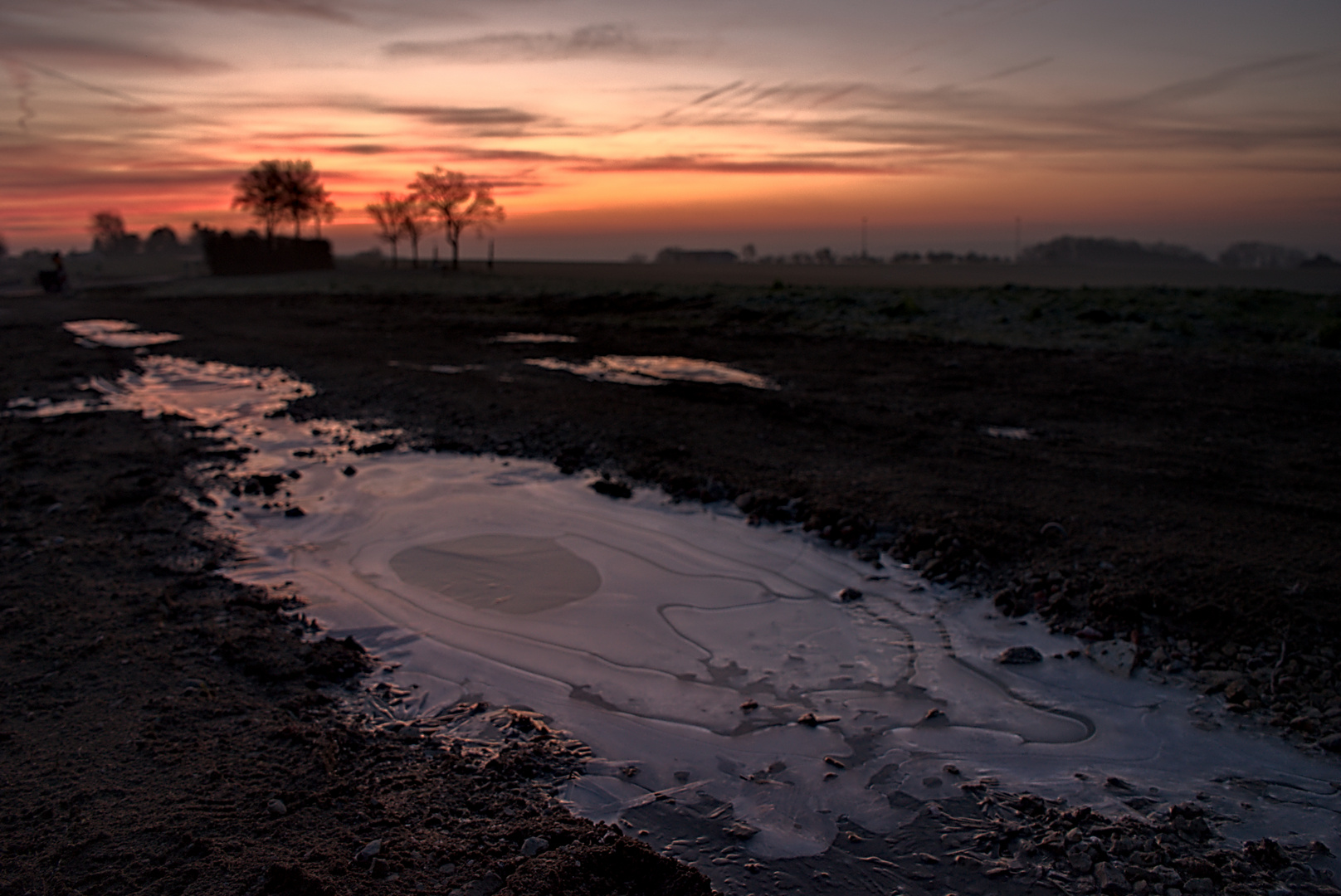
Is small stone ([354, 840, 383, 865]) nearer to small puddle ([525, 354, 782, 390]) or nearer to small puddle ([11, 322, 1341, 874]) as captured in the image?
small puddle ([11, 322, 1341, 874])

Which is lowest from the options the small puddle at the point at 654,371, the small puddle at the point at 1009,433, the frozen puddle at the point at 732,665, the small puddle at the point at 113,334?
the frozen puddle at the point at 732,665

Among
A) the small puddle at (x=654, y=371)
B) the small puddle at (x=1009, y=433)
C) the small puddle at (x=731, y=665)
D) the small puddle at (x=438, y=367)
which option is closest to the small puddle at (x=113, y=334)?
the small puddle at (x=438, y=367)

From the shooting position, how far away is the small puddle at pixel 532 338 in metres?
15.7

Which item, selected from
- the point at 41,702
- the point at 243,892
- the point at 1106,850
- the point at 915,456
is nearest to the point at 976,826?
the point at 1106,850

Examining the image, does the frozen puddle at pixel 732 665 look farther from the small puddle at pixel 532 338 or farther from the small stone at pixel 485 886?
the small puddle at pixel 532 338

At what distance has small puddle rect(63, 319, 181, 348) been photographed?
16.0 meters

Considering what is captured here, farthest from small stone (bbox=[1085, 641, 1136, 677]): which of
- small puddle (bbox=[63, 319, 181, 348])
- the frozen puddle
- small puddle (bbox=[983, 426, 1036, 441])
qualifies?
small puddle (bbox=[63, 319, 181, 348])

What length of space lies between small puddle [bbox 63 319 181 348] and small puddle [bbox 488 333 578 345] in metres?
6.77

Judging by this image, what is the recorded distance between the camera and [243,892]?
7.56 feet

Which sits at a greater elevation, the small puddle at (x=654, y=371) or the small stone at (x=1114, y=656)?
the small puddle at (x=654, y=371)

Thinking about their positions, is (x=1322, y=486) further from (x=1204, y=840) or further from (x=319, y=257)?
(x=319, y=257)

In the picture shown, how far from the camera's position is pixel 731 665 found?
4.11 meters

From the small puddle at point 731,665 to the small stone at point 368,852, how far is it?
75 centimetres

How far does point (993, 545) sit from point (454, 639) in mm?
3304
